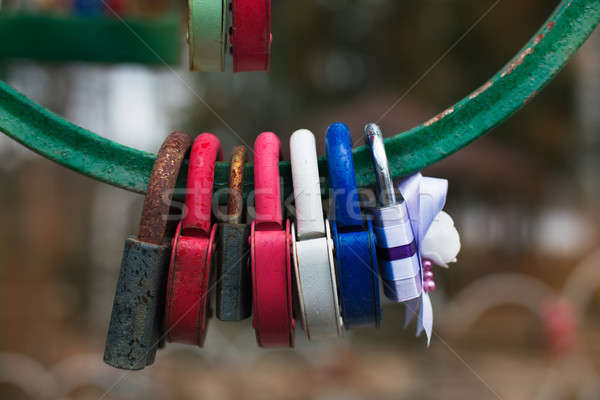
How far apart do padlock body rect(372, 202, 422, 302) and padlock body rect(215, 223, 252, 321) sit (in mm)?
100

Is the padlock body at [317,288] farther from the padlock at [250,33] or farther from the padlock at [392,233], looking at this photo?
the padlock at [250,33]

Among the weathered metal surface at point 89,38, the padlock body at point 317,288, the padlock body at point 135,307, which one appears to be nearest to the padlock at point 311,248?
the padlock body at point 317,288

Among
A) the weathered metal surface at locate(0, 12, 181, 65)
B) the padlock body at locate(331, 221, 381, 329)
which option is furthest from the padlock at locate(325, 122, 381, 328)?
the weathered metal surface at locate(0, 12, 181, 65)

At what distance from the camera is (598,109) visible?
4605 mm

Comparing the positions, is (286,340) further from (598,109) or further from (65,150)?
(598,109)

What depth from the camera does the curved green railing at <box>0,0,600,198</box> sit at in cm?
34

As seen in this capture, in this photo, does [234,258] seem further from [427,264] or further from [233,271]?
[427,264]

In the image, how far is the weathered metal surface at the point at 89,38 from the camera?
34.6 inches

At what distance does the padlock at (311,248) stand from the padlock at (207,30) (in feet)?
0.32

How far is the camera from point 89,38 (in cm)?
93

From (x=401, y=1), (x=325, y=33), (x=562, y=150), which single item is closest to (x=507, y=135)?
(x=562, y=150)

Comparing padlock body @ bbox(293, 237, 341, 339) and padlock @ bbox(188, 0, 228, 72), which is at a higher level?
padlock @ bbox(188, 0, 228, 72)

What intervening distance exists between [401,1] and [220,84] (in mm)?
1757

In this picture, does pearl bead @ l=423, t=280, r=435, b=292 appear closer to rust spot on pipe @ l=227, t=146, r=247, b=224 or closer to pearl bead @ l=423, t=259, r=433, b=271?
pearl bead @ l=423, t=259, r=433, b=271
